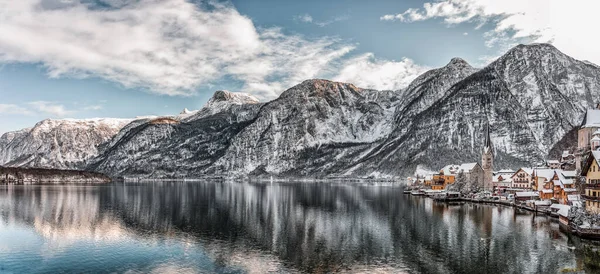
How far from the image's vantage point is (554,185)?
117 meters

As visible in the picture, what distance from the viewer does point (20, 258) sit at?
5559cm

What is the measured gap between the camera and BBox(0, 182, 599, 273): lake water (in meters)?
50.9

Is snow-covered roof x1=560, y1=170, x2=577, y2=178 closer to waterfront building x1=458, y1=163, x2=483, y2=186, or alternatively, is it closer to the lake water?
the lake water

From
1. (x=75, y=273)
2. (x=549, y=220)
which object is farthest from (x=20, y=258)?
(x=549, y=220)

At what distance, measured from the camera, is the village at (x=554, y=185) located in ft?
249

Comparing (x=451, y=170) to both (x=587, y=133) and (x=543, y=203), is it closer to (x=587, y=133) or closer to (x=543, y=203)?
(x=587, y=133)

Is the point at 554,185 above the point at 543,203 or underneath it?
above

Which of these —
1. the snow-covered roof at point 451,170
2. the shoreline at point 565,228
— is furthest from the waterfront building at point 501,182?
the shoreline at point 565,228

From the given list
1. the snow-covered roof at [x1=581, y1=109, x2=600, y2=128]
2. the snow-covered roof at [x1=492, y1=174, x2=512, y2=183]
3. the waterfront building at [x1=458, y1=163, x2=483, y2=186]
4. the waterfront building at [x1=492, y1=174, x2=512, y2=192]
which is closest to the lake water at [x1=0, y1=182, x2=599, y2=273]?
the snow-covered roof at [x1=581, y1=109, x2=600, y2=128]

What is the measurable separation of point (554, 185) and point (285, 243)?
8663cm

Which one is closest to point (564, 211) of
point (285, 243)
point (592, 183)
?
point (592, 183)

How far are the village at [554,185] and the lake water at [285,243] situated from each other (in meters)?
4.88

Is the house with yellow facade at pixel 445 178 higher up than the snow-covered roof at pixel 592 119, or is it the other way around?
the snow-covered roof at pixel 592 119

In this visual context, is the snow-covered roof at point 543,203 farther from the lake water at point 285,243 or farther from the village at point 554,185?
the lake water at point 285,243
